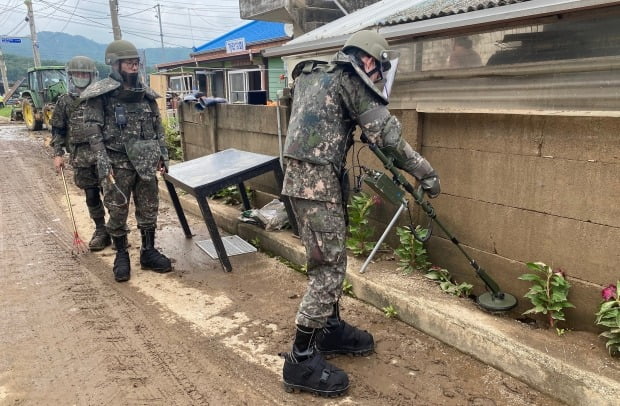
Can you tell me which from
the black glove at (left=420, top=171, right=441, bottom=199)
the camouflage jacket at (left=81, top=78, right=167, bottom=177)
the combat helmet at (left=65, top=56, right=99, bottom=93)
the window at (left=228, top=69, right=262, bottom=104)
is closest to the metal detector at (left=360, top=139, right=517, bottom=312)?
the black glove at (left=420, top=171, right=441, bottom=199)

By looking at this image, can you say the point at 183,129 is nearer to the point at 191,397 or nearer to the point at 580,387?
the point at 191,397

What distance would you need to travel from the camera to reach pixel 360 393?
99.0 inches

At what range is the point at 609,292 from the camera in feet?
8.36

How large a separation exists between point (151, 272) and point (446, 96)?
9.86 ft

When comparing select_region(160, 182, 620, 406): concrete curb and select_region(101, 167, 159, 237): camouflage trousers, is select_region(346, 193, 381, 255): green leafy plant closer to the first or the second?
select_region(160, 182, 620, 406): concrete curb

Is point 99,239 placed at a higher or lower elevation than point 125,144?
lower

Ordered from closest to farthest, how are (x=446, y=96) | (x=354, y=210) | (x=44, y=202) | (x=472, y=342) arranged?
(x=472, y=342) < (x=446, y=96) < (x=354, y=210) < (x=44, y=202)

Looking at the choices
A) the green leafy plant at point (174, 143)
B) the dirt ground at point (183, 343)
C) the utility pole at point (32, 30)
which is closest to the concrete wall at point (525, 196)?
the dirt ground at point (183, 343)

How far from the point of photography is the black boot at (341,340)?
111 inches

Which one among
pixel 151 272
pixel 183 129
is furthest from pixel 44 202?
pixel 151 272

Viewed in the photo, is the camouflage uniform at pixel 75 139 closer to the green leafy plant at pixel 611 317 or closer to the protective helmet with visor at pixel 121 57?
the protective helmet with visor at pixel 121 57

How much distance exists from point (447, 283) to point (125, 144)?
9.55 feet

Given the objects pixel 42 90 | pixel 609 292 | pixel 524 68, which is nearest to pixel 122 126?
pixel 524 68

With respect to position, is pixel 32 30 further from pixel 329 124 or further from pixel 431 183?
pixel 431 183
